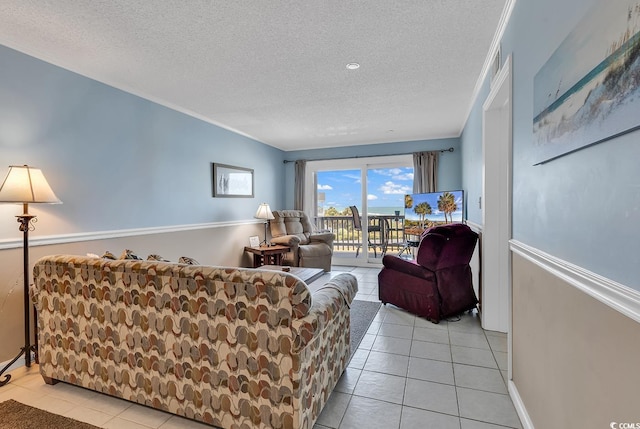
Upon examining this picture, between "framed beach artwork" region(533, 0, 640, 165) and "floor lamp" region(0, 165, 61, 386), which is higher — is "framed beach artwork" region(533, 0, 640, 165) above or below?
above

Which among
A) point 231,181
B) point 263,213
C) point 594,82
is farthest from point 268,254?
point 594,82

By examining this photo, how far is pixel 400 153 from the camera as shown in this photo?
18.7 ft

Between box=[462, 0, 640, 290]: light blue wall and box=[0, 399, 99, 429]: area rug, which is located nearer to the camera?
box=[462, 0, 640, 290]: light blue wall

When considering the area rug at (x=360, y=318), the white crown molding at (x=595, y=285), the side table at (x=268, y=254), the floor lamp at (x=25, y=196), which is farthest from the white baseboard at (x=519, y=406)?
the side table at (x=268, y=254)

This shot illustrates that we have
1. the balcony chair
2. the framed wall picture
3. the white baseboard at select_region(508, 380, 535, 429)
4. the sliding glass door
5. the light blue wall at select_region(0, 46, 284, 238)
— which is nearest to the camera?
the white baseboard at select_region(508, 380, 535, 429)

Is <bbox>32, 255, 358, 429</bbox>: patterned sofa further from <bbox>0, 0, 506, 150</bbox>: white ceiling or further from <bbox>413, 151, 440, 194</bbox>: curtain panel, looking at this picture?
<bbox>413, 151, 440, 194</bbox>: curtain panel

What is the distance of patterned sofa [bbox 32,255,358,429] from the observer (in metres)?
1.42

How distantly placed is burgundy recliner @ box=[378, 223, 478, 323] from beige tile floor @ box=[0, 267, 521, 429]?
1.46 ft

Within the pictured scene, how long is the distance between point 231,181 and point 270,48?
2663mm

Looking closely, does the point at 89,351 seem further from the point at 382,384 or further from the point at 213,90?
the point at 213,90

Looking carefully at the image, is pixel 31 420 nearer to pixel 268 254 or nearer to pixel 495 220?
pixel 268 254

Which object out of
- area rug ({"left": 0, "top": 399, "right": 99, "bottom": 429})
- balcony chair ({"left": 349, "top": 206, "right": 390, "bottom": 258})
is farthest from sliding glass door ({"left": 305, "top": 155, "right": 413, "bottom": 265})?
area rug ({"left": 0, "top": 399, "right": 99, "bottom": 429})

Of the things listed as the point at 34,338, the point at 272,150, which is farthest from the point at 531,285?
the point at 272,150

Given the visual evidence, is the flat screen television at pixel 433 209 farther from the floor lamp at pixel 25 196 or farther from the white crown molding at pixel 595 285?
the floor lamp at pixel 25 196
